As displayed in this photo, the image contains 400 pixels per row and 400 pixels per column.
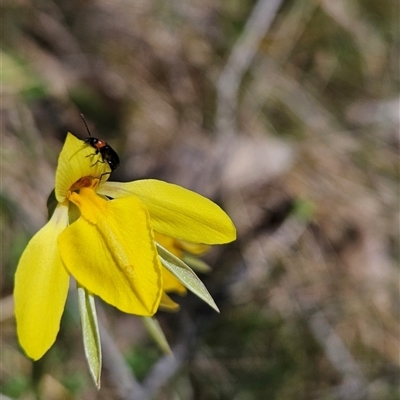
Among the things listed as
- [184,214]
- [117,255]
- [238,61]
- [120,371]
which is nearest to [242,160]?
[238,61]

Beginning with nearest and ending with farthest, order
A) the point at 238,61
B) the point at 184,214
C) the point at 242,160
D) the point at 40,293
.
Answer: the point at 40,293 → the point at 184,214 → the point at 242,160 → the point at 238,61

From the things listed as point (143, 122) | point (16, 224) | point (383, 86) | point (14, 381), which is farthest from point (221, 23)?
point (14, 381)

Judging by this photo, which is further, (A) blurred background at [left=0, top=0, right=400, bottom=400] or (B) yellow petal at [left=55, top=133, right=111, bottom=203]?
(A) blurred background at [left=0, top=0, right=400, bottom=400]

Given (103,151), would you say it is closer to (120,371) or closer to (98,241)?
(98,241)

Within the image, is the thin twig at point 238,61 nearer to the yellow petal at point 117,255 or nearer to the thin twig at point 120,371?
the thin twig at point 120,371

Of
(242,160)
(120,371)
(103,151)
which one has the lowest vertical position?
(120,371)

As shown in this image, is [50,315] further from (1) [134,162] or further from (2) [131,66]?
(2) [131,66]

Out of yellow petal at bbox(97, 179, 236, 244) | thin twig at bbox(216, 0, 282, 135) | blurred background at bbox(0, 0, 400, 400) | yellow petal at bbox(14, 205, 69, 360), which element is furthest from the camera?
thin twig at bbox(216, 0, 282, 135)

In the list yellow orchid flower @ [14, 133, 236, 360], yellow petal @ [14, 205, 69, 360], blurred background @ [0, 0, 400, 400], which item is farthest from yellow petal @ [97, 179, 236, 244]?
blurred background @ [0, 0, 400, 400]

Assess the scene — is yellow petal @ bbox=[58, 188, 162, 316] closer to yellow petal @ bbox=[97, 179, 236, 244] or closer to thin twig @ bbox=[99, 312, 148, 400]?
yellow petal @ bbox=[97, 179, 236, 244]
